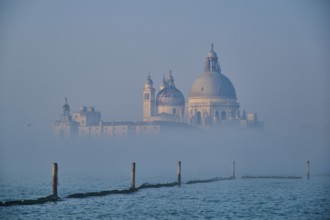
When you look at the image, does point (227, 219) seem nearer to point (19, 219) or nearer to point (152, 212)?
point (152, 212)

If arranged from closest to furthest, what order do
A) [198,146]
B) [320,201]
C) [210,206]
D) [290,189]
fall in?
[210,206] < [320,201] < [290,189] < [198,146]

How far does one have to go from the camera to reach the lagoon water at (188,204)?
4625 centimetres

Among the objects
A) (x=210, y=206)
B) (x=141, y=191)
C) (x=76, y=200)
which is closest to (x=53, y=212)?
(x=76, y=200)

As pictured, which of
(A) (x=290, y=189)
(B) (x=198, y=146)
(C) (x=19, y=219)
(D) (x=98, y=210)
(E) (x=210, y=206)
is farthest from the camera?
(B) (x=198, y=146)

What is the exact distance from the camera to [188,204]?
52.8 m

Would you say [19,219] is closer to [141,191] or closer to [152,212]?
[152,212]

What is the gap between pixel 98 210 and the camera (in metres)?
47.8

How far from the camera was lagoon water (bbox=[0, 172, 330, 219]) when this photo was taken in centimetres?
4625

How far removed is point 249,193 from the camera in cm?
6294

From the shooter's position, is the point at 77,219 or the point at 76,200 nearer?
the point at 77,219

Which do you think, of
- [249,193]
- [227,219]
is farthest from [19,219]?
[249,193]

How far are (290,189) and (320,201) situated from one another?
11226 mm

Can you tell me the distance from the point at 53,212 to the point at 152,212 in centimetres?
548

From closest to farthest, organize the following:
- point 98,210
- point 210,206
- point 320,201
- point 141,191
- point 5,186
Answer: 1. point 98,210
2. point 210,206
3. point 320,201
4. point 141,191
5. point 5,186
